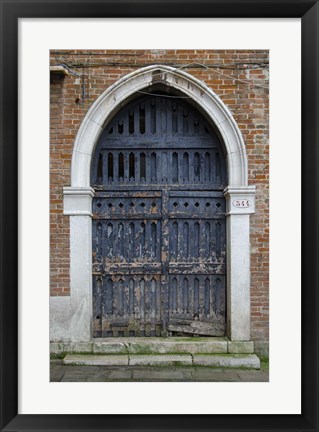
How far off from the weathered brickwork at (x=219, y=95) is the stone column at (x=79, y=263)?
0.25 ft

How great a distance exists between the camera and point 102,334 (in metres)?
5.56

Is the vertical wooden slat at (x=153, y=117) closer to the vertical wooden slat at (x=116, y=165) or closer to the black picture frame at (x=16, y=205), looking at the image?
the vertical wooden slat at (x=116, y=165)

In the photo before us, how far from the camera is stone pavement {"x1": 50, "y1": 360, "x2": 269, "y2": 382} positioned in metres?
4.65

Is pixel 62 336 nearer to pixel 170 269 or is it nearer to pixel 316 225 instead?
pixel 170 269

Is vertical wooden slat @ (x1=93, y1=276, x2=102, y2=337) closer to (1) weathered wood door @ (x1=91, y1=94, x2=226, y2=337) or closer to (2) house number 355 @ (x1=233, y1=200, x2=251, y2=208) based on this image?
(1) weathered wood door @ (x1=91, y1=94, x2=226, y2=337)

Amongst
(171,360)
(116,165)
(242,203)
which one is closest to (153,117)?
(116,165)

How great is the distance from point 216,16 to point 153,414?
8.61 ft

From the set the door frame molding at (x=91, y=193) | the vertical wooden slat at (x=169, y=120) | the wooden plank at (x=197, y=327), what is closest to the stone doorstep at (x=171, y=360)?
the door frame molding at (x=91, y=193)

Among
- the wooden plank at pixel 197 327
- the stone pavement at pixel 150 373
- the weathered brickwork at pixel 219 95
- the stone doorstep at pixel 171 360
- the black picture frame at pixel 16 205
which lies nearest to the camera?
the black picture frame at pixel 16 205

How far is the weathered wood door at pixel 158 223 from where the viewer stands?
219 inches

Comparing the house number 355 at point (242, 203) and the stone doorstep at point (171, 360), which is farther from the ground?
the house number 355 at point (242, 203)

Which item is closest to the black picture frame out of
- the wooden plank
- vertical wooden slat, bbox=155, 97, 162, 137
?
the wooden plank

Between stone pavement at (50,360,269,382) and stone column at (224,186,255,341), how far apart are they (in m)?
0.49

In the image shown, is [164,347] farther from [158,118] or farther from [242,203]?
[158,118]
